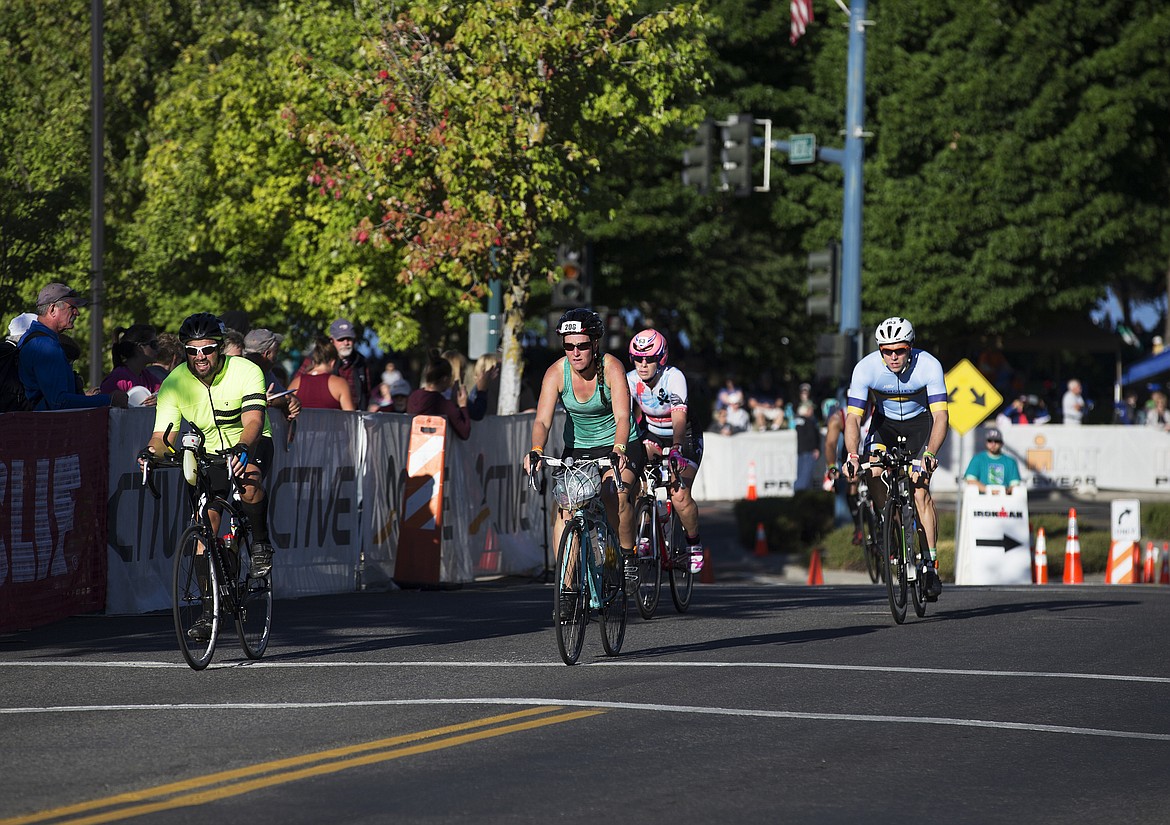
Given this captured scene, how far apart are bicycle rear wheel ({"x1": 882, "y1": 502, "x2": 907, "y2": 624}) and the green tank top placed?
8.03ft

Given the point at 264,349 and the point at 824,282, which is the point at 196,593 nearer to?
the point at 264,349

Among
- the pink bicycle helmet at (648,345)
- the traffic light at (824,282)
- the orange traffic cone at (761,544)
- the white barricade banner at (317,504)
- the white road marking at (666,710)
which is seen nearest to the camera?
the white road marking at (666,710)

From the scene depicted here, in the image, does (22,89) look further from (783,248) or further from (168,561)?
(168,561)

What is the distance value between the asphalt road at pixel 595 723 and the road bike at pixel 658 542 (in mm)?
270

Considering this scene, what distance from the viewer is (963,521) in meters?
21.9

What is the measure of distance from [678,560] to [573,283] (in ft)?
39.1

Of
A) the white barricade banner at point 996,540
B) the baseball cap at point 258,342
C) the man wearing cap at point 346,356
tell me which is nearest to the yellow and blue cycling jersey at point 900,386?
the baseball cap at point 258,342

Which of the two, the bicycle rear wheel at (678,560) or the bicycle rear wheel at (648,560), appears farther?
the bicycle rear wheel at (678,560)

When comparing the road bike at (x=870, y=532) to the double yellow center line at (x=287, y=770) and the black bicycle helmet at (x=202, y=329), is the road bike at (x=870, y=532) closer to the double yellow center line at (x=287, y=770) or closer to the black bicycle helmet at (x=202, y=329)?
the black bicycle helmet at (x=202, y=329)

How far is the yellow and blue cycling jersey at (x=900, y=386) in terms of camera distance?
13242mm

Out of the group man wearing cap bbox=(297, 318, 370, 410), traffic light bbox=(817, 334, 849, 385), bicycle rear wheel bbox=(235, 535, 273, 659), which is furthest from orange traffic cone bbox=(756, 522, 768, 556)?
bicycle rear wheel bbox=(235, 535, 273, 659)

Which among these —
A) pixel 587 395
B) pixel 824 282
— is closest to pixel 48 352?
pixel 587 395

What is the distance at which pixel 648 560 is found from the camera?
13.1 meters

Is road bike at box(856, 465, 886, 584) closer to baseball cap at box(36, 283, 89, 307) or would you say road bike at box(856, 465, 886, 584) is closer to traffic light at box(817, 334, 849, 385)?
traffic light at box(817, 334, 849, 385)
